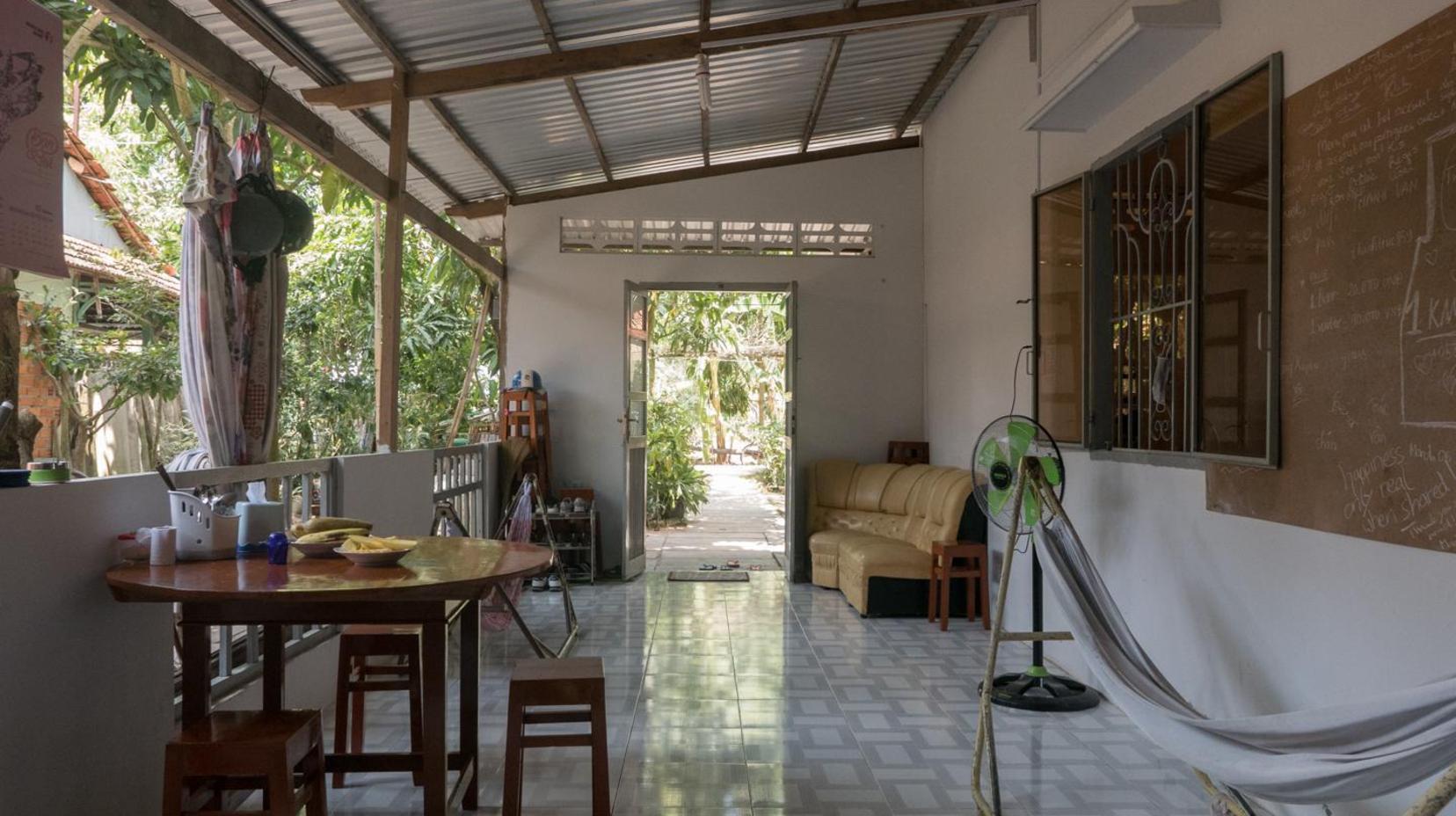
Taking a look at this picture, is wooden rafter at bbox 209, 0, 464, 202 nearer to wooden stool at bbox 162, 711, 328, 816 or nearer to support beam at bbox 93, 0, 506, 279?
support beam at bbox 93, 0, 506, 279

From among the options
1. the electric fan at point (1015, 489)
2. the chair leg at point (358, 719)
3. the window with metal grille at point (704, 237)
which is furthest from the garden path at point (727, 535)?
the chair leg at point (358, 719)

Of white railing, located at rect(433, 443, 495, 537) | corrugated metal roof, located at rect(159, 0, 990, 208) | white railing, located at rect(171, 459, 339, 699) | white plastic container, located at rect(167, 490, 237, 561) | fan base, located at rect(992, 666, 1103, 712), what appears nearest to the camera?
white plastic container, located at rect(167, 490, 237, 561)

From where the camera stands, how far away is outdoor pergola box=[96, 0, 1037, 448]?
4613 millimetres

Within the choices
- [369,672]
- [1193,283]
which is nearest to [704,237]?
[1193,283]

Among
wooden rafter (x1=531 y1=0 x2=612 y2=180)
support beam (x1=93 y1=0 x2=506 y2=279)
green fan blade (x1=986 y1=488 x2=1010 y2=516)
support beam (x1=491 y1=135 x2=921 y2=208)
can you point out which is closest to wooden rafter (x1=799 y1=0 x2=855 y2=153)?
support beam (x1=491 y1=135 x2=921 y2=208)

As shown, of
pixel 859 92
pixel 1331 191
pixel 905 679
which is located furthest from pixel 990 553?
pixel 1331 191

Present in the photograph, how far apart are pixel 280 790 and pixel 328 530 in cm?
91

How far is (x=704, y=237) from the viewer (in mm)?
8453

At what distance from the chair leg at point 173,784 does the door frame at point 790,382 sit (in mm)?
5775

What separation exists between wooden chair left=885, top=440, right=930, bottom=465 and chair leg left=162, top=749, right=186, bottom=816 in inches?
250

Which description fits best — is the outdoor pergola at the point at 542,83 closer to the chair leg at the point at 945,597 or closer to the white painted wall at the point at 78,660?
the white painted wall at the point at 78,660

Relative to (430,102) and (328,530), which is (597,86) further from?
(328,530)

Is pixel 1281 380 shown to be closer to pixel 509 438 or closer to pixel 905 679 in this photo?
pixel 905 679

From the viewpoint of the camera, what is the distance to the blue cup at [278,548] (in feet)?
9.07
